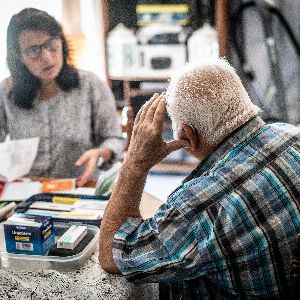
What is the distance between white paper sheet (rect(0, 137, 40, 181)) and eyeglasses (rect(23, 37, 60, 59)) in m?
0.43

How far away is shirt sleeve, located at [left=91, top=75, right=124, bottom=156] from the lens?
2.25m

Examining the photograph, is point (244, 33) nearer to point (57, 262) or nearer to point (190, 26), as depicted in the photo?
point (190, 26)

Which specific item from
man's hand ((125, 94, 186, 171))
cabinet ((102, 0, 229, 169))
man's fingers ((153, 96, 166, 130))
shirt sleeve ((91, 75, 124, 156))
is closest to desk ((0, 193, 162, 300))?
man's hand ((125, 94, 186, 171))

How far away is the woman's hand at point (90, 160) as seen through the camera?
2004mm

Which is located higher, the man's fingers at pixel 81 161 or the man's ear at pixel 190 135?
the man's ear at pixel 190 135

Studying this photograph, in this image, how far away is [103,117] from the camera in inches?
89.5

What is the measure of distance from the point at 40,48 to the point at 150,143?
3.45 feet

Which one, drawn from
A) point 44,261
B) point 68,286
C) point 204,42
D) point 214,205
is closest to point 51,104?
point 44,261

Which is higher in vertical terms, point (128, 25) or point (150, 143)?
point (128, 25)

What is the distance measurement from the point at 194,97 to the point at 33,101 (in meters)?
1.19

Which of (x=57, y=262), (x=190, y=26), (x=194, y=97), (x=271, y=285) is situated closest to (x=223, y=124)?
(x=194, y=97)

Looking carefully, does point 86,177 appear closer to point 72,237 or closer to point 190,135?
point 72,237

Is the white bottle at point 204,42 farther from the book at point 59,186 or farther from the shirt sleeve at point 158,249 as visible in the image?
the shirt sleeve at point 158,249

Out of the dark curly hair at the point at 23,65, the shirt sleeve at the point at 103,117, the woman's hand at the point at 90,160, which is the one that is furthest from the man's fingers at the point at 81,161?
the dark curly hair at the point at 23,65
